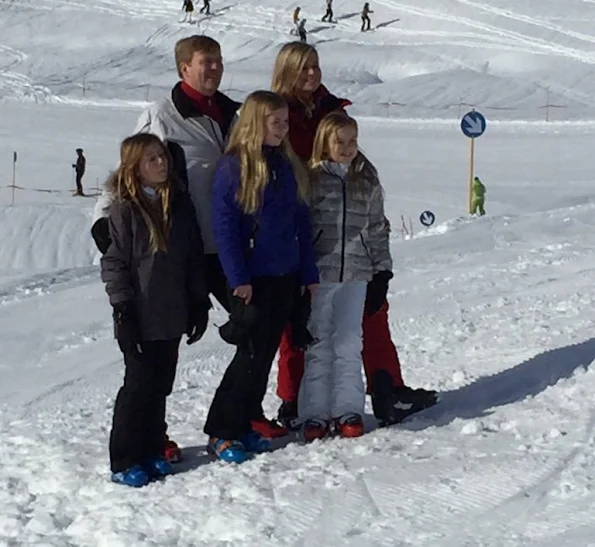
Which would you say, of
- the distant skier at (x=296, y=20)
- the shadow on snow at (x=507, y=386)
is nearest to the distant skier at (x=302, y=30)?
the distant skier at (x=296, y=20)

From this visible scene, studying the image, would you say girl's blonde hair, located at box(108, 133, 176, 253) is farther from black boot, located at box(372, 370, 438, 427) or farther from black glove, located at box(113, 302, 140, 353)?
black boot, located at box(372, 370, 438, 427)

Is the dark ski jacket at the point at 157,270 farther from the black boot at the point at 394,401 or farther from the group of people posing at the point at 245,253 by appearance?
the black boot at the point at 394,401

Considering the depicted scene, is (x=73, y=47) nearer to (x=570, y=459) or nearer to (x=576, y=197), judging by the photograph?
(x=576, y=197)

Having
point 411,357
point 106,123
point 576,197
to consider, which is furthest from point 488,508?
point 106,123

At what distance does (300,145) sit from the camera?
5.11 metres

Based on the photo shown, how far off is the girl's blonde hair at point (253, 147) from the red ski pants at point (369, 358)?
3.27 feet

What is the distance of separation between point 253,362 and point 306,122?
1.18 m

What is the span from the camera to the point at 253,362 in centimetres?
488

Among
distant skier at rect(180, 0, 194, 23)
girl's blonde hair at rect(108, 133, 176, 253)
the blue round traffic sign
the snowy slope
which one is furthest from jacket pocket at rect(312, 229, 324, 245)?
distant skier at rect(180, 0, 194, 23)

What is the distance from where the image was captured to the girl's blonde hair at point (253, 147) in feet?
15.1

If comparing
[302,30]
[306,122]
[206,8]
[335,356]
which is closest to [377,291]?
[335,356]

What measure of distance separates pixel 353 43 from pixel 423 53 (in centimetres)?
316

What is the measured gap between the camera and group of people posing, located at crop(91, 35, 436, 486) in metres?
4.56

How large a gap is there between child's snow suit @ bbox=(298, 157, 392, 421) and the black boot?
13 cm
